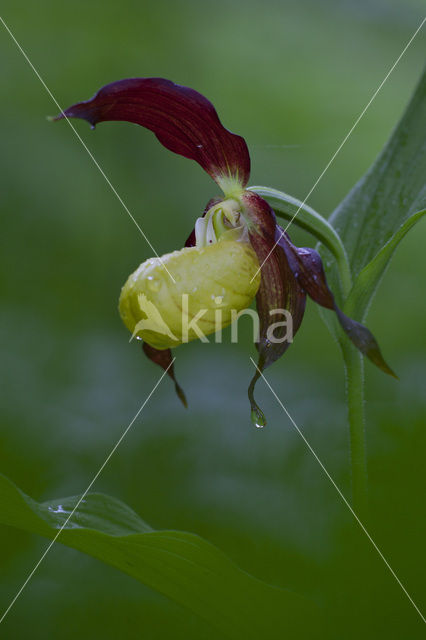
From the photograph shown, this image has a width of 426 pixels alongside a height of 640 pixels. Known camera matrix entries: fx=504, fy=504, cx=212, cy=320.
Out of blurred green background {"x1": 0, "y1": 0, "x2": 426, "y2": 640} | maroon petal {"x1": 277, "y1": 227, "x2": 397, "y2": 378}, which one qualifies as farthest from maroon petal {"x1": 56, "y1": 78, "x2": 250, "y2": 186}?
blurred green background {"x1": 0, "y1": 0, "x2": 426, "y2": 640}

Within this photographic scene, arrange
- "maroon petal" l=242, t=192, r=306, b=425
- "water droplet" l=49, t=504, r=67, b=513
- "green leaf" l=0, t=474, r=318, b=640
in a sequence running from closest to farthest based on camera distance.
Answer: "green leaf" l=0, t=474, r=318, b=640
"water droplet" l=49, t=504, r=67, b=513
"maroon petal" l=242, t=192, r=306, b=425

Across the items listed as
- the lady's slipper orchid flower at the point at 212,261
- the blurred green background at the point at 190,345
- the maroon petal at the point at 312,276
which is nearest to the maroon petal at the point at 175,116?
the lady's slipper orchid flower at the point at 212,261

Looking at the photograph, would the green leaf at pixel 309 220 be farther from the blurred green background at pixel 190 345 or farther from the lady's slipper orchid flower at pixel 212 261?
the blurred green background at pixel 190 345

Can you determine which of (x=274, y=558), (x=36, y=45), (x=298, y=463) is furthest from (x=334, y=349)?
(x=36, y=45)
